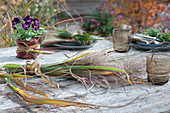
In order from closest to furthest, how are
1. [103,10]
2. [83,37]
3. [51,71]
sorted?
[51,71]
[83,37]
[103,10]

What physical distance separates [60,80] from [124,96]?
1.19 feet

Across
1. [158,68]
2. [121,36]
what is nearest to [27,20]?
[121,36]

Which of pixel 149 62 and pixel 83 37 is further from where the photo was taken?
pixel 83 37

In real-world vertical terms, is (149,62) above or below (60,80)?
above

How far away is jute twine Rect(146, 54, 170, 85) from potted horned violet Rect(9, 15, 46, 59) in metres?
A: 0.83

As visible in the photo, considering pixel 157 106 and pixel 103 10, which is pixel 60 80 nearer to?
pixel 157 106

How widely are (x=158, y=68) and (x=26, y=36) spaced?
0.95 meters

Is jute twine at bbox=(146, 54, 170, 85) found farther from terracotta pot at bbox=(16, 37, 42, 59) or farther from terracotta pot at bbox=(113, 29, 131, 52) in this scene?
terracotta pot at bbox=(16, 37, 42, 59)

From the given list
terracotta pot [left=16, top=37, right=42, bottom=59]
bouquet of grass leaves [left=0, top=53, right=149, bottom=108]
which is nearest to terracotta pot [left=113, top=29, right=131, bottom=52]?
bouquet of grass leaves [left=0, top=53, right=149, bottom=108]

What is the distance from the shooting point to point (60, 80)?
1.09 meters

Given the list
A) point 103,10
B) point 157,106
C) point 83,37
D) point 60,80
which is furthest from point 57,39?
point 103,10

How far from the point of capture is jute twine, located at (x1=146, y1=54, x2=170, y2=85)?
0.95 metres

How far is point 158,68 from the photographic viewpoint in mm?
965

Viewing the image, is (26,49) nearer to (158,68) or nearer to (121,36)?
(121,36)
